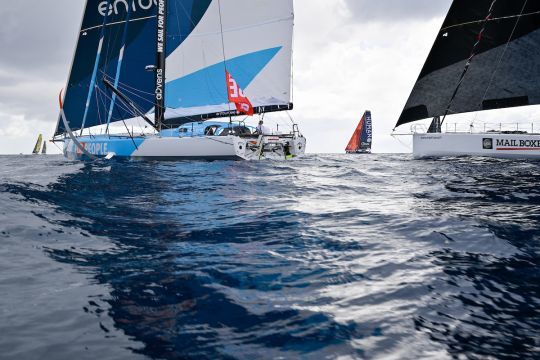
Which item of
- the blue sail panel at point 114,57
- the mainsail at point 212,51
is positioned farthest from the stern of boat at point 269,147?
the blue sail panel at point 114,57

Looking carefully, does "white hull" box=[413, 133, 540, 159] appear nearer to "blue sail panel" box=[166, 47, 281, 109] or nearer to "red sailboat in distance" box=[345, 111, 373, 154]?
"blue sail panel" box=[166, 47, 281, 109]

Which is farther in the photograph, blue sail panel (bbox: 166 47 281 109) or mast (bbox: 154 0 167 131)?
mast (bbox: 154 0 167 131)

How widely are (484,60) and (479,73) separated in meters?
0.61

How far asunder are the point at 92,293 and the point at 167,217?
317 centimetres

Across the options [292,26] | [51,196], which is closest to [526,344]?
[51,196]

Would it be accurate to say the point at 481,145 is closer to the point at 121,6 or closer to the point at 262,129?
the point at 262,129

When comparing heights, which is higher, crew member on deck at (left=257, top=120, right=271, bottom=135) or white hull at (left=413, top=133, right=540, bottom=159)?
crew member on deck at (left=257, top=120, right=271, bottom=135)

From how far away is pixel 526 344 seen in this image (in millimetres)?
2549

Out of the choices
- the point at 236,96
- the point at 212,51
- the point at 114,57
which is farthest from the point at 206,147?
the point at 114,57

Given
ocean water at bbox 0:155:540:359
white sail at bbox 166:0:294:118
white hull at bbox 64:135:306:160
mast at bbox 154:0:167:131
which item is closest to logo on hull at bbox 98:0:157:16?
mast at bbox 154:0:167:131

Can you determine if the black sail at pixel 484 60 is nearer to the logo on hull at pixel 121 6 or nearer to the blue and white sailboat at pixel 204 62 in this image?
the blue and white sailboat at pixel 204 62

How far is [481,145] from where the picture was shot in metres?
18.5

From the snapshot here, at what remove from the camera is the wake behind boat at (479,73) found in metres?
18.8

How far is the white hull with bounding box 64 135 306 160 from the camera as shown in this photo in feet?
55.6
